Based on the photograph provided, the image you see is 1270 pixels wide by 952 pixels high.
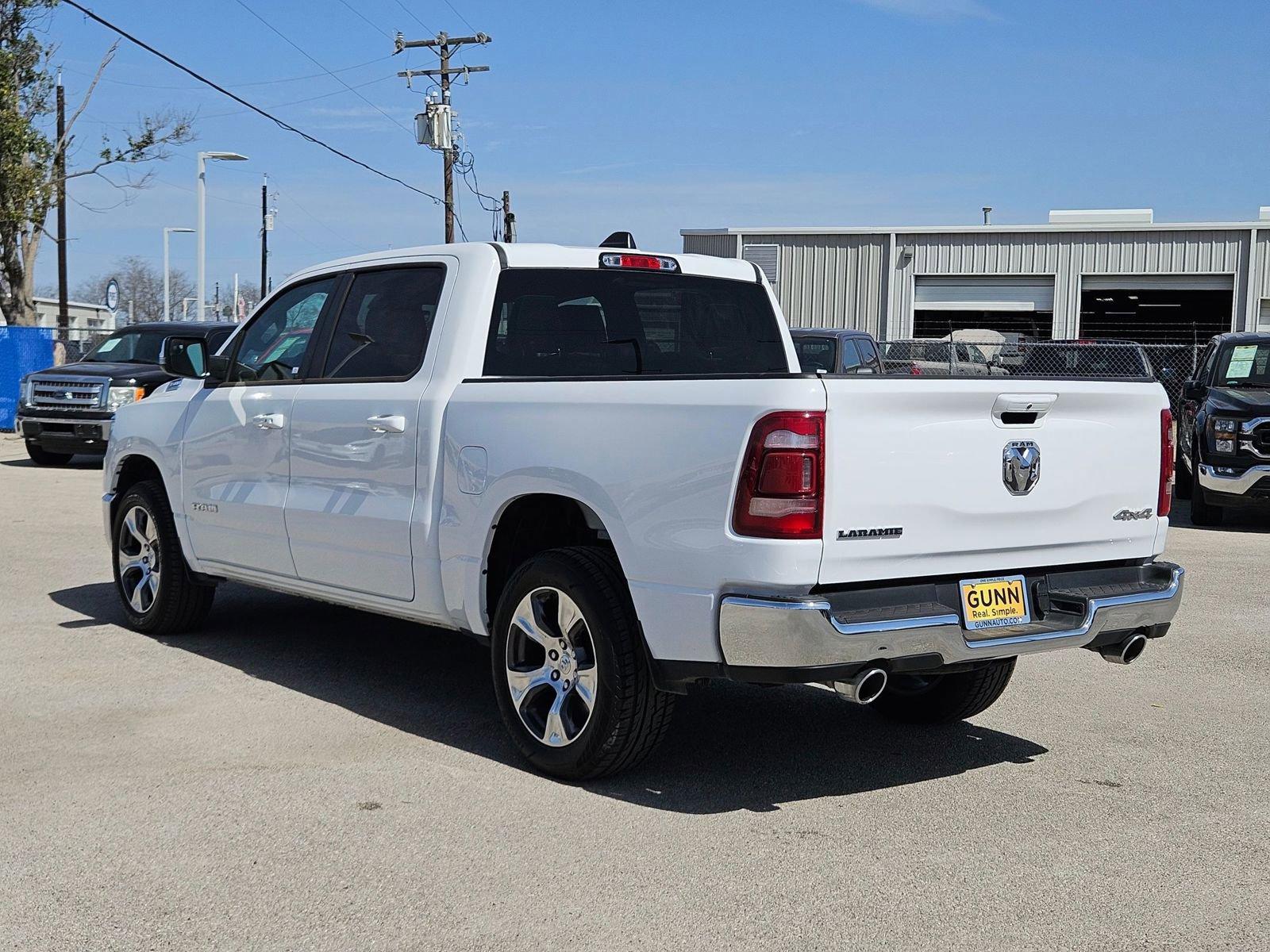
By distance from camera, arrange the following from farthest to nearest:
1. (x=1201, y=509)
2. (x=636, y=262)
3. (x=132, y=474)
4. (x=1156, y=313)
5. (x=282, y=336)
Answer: (x=1156, y=313)
(x=1201, y=509)
(x=132, y=474)
(x=282, y=336)
(x=636, y=262)

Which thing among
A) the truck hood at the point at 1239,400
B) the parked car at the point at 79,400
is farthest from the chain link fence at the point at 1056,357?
the parked car at the point at 79,400

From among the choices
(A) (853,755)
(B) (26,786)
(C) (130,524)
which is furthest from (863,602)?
(C) (130,524)

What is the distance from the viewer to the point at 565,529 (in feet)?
18.8

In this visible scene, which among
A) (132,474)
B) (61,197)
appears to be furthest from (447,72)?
(132,474)

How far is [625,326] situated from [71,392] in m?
14.2

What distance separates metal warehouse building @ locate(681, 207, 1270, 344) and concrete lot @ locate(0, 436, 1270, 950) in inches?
1397

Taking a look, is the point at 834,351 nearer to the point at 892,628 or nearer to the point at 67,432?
the point at 67,432

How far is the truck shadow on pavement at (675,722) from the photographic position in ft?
17.2

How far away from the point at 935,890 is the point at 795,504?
3.95ft

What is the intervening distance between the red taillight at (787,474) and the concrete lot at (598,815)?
1028mm

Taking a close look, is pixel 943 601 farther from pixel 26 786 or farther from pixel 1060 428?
pixel 26 786

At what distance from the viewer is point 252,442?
22.2ft

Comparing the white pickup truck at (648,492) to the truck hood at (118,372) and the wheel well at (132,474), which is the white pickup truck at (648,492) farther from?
the truck hood at (118,372)

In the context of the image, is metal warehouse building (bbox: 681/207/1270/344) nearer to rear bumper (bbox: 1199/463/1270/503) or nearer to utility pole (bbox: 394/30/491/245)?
utility pole (bbox: 394/30/491/245)
